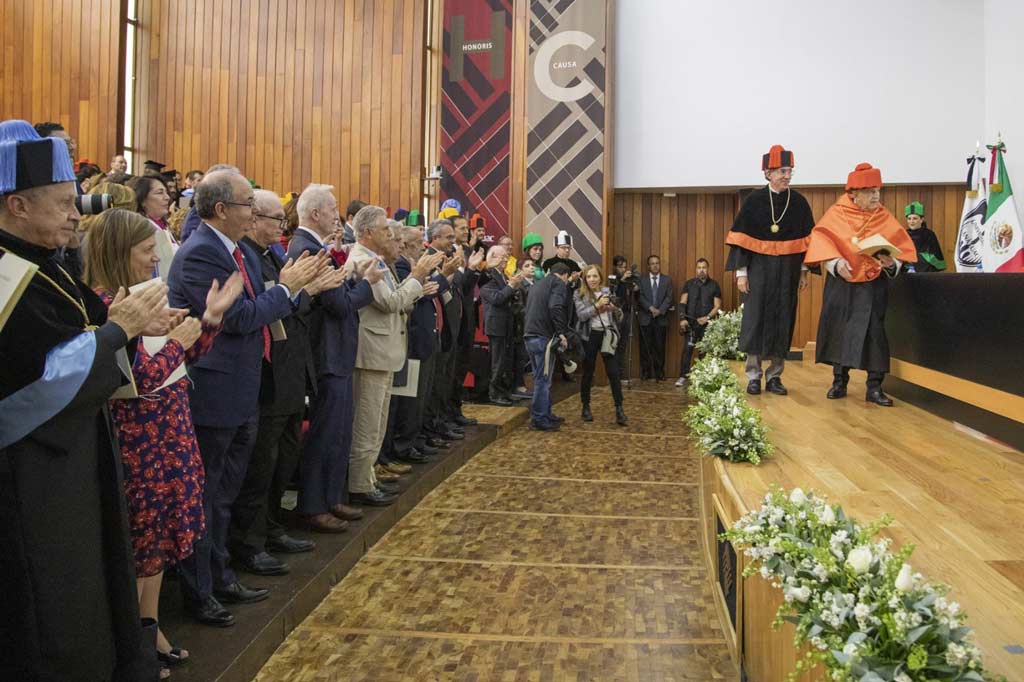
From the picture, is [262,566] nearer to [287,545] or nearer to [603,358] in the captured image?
[287,545]

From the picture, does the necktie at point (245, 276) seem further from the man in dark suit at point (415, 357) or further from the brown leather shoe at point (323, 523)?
the man in dark suit at point (415, 357)

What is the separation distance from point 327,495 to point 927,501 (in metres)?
2.36

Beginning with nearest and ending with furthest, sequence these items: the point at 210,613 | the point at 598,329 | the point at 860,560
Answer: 1. the point at 860,560
2. the point at 210,613
3. the point at 598,329

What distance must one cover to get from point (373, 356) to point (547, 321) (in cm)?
315

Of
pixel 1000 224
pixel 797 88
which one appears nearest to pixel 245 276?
pixel 1000 224

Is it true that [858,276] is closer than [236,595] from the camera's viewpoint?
No

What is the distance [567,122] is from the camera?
1038cm

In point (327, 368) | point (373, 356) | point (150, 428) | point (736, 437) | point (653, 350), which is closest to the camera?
point (150, 428)

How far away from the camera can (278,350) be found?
3180 millimetres

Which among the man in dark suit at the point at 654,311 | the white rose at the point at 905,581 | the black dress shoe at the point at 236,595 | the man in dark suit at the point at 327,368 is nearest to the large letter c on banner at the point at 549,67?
the man in dark suit at the point at 654,311

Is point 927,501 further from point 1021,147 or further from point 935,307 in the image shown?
point 1021,147

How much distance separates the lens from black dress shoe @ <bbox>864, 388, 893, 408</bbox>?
5109 mm

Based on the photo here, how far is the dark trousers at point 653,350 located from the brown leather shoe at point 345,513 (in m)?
7.37

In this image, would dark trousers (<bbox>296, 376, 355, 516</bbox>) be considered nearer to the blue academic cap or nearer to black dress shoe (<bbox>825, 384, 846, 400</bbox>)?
the blue academic cap
